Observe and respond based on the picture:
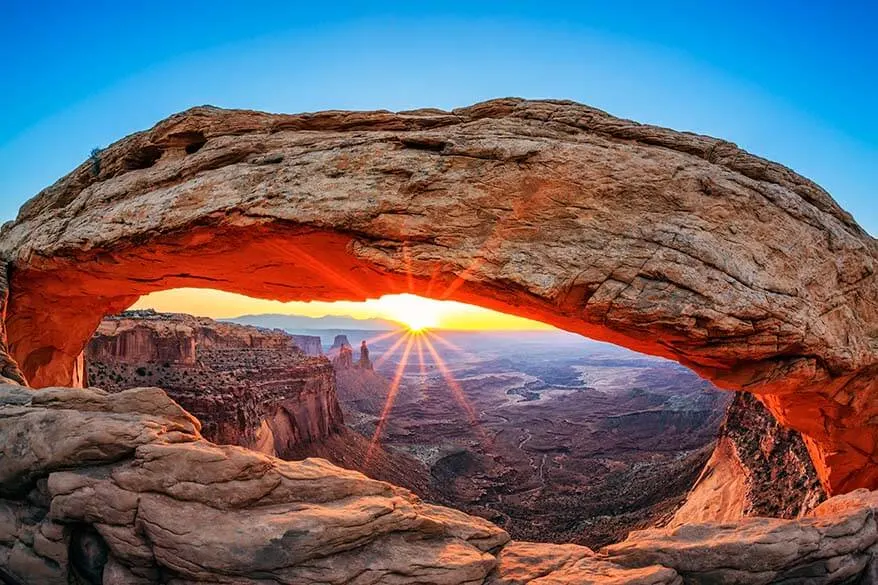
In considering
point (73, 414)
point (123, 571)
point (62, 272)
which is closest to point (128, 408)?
point (73, 414)

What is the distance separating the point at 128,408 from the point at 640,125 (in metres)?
11.6

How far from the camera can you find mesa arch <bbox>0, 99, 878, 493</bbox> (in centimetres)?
822

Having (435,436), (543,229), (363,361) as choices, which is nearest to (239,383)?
(543,229)

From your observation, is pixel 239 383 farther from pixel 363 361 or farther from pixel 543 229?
pixel 363 361

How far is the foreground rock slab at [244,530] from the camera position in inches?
232

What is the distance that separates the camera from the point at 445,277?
8.62 m

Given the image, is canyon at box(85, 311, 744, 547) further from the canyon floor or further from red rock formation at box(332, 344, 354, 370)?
red rock formation at box(332, 344, 354, 370)

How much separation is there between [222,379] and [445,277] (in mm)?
26462

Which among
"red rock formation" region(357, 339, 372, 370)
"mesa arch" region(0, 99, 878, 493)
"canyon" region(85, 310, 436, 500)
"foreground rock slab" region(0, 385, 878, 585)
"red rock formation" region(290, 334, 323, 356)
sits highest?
"mesa arch" region(0, 99, 878, 493)

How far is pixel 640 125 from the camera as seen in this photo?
9680 mm

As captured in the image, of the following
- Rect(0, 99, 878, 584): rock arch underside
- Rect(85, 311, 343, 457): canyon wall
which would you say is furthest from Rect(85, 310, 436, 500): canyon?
Rect(0, 99, 878, 584): rock arch underside

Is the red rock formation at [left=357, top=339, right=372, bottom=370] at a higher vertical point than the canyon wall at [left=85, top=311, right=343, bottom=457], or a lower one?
lower

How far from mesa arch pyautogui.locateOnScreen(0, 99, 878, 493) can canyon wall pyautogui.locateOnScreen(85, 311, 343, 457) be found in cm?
1747

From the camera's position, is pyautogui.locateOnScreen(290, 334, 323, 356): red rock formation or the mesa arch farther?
pyautogui.locateOnScreen(290, 334, 323, 356): red rock formation
